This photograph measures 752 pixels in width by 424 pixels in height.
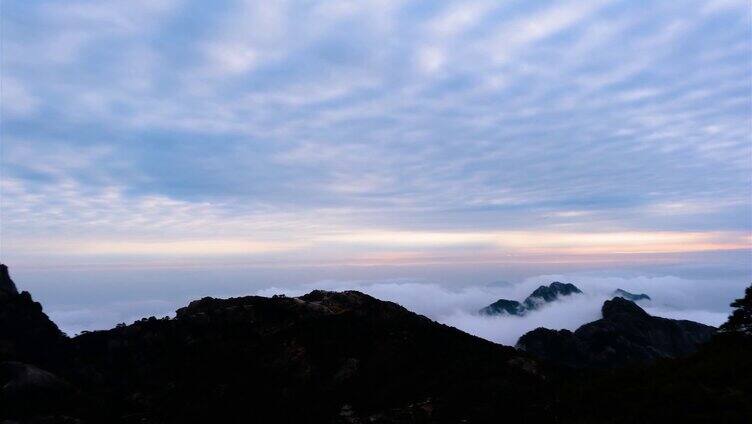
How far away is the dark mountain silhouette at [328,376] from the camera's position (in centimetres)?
4144

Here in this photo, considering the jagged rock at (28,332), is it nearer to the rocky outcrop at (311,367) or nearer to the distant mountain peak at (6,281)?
the distant mountain peak at (6,281)

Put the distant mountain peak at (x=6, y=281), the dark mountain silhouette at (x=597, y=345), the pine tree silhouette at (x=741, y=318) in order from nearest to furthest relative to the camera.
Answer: the pine tree silhouette at (x=741, y=318), the distant mountain peak at (x=6, y=281), the dark mountain silhouette at (x=597, y=345)

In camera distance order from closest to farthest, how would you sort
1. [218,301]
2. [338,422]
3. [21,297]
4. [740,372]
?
[740,372] < [338,422] < [218,301] < [21,297]

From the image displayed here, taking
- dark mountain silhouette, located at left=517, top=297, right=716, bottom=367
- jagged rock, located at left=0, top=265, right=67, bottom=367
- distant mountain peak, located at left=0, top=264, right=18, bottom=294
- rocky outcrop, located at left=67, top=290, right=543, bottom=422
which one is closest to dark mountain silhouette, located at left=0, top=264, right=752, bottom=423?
rocky outcrop, located at left=67, top=290, right=543, bottom=422

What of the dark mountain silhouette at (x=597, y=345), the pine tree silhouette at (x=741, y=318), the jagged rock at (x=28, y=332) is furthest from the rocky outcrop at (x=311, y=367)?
the dark mountain silhouette at (x=597, y=345)

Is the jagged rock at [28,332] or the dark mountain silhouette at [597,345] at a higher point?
the jagged rock at [28,332]

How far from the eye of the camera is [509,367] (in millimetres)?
58969

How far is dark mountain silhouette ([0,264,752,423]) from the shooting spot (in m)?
41.4

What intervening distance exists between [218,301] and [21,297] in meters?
52.2

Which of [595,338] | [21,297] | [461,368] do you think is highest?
[21,297]

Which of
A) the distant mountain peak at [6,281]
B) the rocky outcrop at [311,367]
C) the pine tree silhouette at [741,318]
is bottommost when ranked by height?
the rocky outcrop at [311,367]

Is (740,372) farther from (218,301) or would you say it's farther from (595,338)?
(595,338)

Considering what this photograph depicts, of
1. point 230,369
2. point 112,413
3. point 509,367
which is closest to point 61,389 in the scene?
point 112,413

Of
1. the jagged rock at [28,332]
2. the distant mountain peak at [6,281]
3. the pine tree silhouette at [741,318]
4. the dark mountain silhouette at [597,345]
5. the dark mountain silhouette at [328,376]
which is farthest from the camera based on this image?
the dark mountain silhouette at [597,345]
